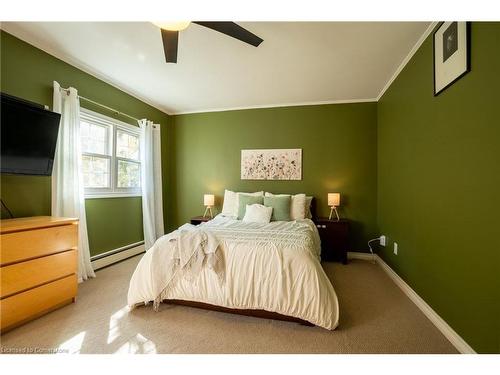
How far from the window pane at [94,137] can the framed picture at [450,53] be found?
150 inches

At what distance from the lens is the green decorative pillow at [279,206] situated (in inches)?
121

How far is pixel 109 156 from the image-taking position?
10.2 feet

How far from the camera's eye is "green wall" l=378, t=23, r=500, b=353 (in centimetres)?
123

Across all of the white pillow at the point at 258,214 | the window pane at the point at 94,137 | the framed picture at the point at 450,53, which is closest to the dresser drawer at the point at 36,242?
the window pane at the point at 94,137

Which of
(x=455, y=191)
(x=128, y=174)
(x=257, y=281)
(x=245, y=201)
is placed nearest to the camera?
(x=455, y=191)

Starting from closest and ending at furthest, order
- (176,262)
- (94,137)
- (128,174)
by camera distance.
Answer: (176,262)
(94,137)
(128,174)

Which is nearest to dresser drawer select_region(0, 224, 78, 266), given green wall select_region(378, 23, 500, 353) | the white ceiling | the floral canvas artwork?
the white ceiling

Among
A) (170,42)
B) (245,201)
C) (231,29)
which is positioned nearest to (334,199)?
(245,201)

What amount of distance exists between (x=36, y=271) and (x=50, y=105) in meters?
1.73

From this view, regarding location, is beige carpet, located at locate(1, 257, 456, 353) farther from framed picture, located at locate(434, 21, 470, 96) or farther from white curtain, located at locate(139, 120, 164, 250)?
framed picture, located at locate(434, 21, 470, 96)

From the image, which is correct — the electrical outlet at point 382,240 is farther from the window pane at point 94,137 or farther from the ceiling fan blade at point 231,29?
the window pane at point 94,137

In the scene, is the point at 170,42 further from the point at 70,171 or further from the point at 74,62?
the point at 70,171
